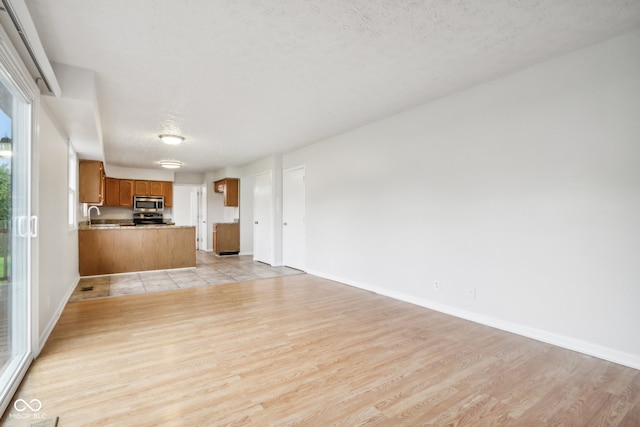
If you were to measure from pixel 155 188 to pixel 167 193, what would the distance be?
0.35 m

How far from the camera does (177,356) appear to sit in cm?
260

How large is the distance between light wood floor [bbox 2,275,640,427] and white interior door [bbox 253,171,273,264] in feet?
12.2

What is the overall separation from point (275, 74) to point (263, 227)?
4.96 m

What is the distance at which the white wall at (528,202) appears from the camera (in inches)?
98.2

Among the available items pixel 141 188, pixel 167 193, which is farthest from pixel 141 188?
pixel 167 193

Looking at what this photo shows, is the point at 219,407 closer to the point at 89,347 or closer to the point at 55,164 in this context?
the point at 89,347

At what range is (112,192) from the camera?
857 centimetres

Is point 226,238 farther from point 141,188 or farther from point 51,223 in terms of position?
point 51,223

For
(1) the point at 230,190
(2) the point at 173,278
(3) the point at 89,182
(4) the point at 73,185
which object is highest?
(1) the point at 230,190

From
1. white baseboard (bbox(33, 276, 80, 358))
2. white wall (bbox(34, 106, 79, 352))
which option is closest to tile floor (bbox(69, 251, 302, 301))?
white baseboard (bbox(33, 276, 80, 358))

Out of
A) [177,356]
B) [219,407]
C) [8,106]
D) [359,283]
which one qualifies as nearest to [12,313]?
[177,356]

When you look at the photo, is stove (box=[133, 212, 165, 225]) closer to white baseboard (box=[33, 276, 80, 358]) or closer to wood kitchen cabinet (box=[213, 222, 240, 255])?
wood kitchen cabinet (box=[213, 222, 240, 255])

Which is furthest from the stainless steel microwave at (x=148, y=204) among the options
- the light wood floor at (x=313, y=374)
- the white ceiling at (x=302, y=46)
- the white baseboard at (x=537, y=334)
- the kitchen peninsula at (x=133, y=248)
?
the white baseboard at (x=537, y=334)

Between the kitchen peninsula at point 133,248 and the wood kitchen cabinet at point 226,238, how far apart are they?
196 centimetres
